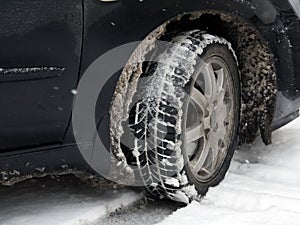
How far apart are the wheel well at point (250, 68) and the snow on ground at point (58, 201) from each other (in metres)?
0.88

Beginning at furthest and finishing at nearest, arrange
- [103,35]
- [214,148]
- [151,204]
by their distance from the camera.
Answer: [214,148]
[151,204]
[103,35]

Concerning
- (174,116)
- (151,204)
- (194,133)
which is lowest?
(151,204)

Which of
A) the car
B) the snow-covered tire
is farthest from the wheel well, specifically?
the snow-covered tire

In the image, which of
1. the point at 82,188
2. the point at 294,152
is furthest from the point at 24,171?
the point at 294,152

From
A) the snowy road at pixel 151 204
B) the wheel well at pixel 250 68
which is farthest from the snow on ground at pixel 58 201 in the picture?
the wheel well at pixel 250 68

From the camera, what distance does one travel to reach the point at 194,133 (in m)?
2.99

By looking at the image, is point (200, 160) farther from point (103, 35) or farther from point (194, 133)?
point (103, 35)

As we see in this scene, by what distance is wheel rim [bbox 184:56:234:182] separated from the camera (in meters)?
2.99

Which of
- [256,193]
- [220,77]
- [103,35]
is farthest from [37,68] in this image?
[256,193]

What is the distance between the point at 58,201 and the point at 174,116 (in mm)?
721

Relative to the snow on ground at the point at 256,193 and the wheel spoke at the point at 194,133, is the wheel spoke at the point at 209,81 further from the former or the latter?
the snow on ground at the point at 256,193

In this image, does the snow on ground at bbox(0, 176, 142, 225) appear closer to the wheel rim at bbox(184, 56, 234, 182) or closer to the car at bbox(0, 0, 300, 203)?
the car at bbox(0, 0, 300, 203)

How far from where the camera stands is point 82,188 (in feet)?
10.3

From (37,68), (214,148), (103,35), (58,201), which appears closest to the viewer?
(37,68)
